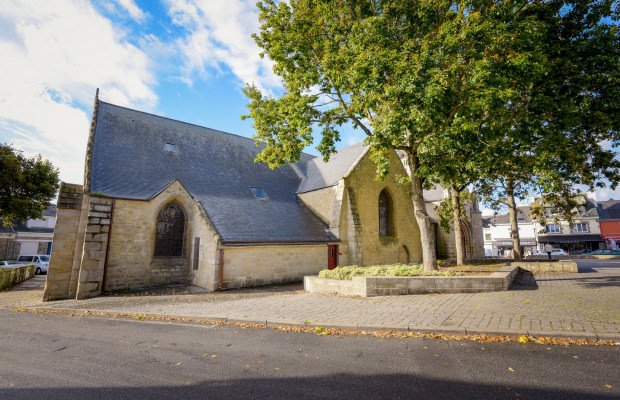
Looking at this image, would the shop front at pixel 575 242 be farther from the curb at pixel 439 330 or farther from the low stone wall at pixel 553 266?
the curb at pixel 439 330

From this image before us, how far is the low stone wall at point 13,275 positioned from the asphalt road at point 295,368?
46.5 feet

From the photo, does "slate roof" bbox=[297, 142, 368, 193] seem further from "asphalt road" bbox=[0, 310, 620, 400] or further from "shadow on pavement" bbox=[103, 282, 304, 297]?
"asphalt road" bbox=[0, 310, 620, 400]

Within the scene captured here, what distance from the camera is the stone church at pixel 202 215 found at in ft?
39.7

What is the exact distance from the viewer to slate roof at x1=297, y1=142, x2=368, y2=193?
18.5m

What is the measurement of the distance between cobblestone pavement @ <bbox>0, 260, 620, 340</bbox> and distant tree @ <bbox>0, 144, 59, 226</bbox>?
11373mm

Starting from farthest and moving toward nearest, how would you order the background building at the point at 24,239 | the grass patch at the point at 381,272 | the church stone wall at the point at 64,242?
the background building at the point at 24,239 < the church stone wall at the point at 64,242 < the grass patch at the point at 381,272

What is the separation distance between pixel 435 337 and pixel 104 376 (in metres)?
5.52

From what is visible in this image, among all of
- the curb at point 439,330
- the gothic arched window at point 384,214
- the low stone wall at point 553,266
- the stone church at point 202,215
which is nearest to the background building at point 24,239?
the stone church at point 202,215

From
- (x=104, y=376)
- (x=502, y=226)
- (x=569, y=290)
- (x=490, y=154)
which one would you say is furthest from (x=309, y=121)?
(x=502, y=226)

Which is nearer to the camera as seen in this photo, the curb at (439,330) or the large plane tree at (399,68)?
the curb at (439,330)

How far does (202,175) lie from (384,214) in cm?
1222

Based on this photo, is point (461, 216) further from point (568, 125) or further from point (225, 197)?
point (225, 197)

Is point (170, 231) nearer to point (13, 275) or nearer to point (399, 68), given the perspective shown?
point (13, 275)

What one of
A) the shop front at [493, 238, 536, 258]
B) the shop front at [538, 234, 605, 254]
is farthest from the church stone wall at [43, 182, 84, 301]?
the shop front at [493, 238, 536, 258]
